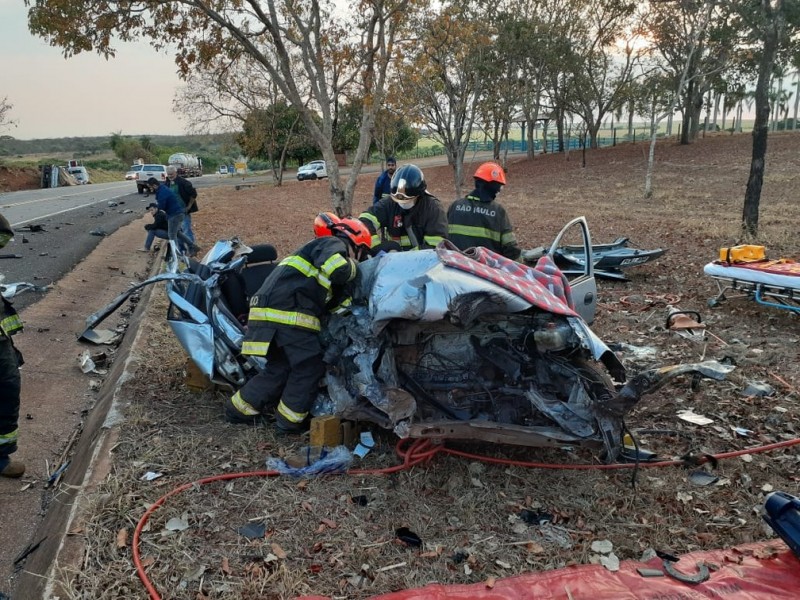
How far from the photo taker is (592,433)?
3.21 m

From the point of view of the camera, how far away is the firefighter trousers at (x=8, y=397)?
3570 mm

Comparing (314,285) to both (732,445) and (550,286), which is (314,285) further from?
(732,445)

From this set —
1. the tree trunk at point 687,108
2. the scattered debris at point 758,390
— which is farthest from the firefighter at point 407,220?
the tree trunk at point 687,108

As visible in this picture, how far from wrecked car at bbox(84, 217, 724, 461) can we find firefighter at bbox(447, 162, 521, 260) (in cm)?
109

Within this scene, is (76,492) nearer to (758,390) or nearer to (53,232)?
(758,390)

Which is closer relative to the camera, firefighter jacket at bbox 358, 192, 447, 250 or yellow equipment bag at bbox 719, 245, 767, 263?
firefighter jacket at bbox 358, 192, 447, 250

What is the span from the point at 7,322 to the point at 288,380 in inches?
69.3

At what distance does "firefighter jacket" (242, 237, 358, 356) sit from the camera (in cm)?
373

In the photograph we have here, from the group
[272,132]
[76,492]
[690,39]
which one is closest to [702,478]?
[76,492]

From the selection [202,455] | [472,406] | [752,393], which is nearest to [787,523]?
[472,406]

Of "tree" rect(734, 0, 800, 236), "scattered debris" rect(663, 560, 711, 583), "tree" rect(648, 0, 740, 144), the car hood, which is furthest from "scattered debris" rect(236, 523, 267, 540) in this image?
"tree" rect(648, 0, 740, 144)

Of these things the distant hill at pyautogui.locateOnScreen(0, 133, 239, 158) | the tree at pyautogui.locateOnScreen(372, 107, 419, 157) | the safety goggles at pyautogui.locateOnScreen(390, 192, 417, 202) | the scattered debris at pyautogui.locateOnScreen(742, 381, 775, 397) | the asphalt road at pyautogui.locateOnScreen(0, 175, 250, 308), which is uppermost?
the distant hill at pyautogui.locateOnScreen(0, 133, 239, 158)

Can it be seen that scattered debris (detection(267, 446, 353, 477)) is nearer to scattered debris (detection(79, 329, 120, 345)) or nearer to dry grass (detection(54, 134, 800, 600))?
dry grass (detection(54, 134, 800, 600))

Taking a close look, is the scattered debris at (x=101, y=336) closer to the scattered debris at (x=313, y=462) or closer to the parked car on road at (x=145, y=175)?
the scattered debris at (x=313, y=462)
